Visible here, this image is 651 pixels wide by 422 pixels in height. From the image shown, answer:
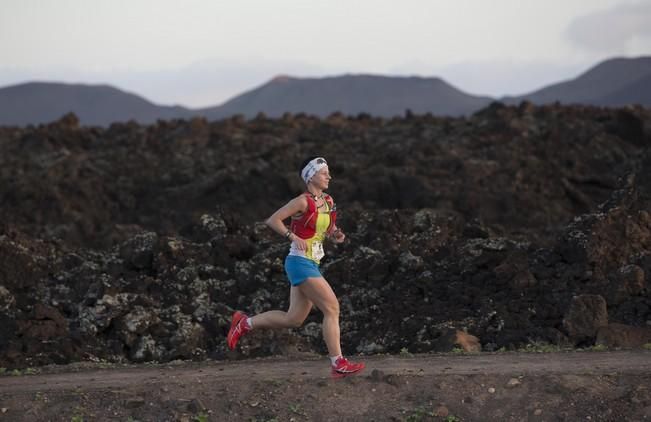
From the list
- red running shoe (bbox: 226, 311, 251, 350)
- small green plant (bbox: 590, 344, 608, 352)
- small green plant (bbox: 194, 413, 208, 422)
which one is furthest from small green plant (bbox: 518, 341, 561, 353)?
small green plant (bbox: 194, 413, 208, 422)

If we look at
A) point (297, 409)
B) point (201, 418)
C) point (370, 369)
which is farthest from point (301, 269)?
point (201, 418)

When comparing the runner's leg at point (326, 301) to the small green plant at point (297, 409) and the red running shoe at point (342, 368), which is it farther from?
the small green plant at point (297, 409)

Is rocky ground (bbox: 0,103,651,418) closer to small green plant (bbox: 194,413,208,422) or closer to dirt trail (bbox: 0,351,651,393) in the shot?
dirt trail (bbox: 0,351,651,393)

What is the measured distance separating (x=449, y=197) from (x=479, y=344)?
13765 mm

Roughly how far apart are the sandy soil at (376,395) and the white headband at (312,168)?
187 centimetres

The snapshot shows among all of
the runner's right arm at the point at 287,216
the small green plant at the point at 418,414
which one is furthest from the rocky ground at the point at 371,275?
the runner's right arm at the point at 287,216

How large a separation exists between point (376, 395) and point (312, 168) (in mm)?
2070

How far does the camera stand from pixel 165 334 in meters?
12.6

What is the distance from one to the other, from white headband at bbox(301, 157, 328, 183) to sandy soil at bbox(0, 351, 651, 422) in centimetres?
187

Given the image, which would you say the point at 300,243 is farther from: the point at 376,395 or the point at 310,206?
the point at 376,395

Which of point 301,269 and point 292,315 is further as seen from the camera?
point 292,315

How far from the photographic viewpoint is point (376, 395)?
26.5ft

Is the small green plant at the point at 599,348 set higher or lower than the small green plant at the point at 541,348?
higher

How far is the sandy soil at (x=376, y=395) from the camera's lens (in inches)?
307
